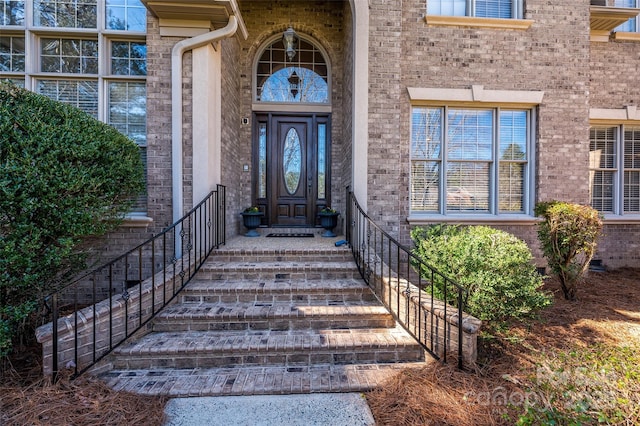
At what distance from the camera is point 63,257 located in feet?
A: 10.8

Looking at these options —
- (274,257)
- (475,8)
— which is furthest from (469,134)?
(274,257)

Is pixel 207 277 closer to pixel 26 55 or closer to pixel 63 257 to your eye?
pixel 63 257

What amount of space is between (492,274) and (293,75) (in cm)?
535

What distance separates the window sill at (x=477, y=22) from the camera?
5.32 m

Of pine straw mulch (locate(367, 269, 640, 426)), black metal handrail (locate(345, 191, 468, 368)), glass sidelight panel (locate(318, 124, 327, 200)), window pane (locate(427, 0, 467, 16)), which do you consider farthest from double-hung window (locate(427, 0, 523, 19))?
pine straw mulch (locate(367, 269, 640, 426))

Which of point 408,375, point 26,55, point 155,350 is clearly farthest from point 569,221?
point 26,55

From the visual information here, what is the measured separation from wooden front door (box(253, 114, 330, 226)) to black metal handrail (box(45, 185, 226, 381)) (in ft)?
5.09

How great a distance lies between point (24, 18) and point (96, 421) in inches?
230

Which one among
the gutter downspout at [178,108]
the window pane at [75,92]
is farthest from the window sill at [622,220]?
the window pane at [75,92]

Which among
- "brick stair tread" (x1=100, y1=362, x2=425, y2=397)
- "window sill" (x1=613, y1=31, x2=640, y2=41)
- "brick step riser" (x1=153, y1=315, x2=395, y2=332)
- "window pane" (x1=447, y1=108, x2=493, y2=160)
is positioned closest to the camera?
"brick stair tread" (x1=100, y1=362, x2=425, y2=397)

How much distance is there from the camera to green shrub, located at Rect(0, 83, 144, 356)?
283cm

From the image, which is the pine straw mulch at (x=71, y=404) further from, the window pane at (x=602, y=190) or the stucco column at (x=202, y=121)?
the window pane at (x=602, y=190)

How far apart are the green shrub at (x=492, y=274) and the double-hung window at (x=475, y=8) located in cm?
436

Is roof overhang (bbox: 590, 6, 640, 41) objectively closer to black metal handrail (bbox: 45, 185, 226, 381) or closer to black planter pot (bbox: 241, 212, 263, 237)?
black planter pot (bbox: 241, 212, 263, 237)
